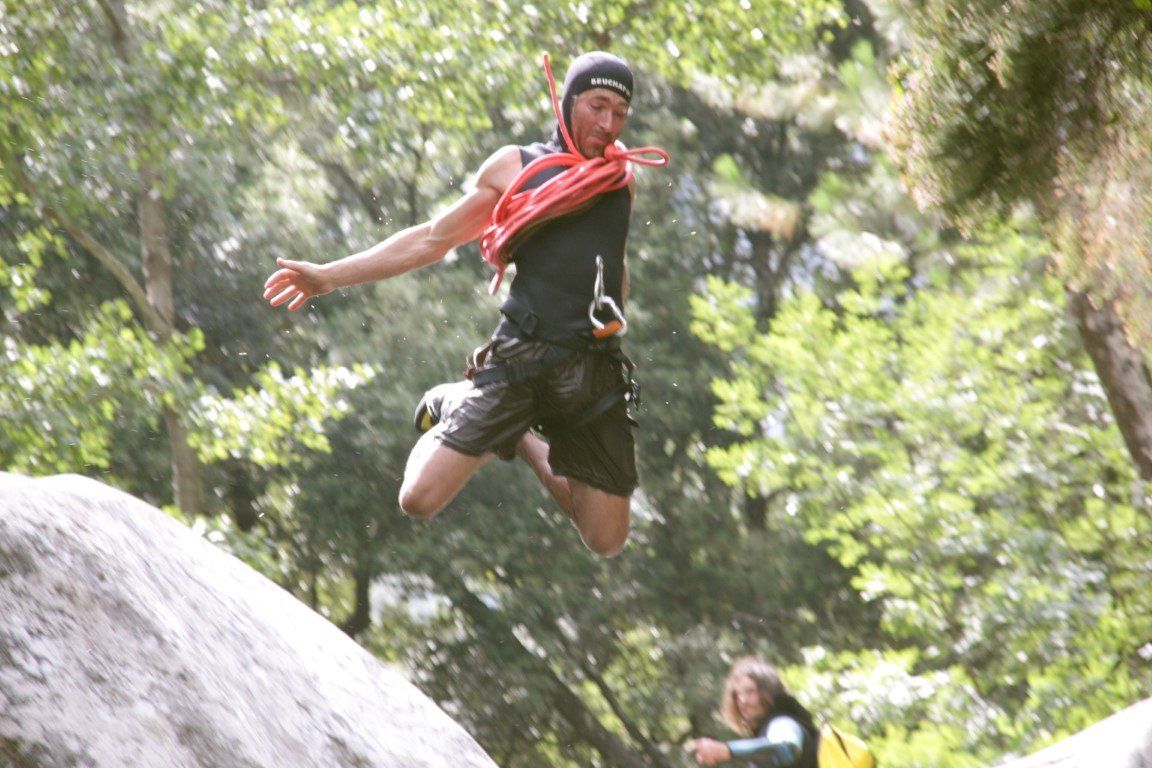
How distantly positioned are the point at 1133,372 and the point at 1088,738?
12.9 ft

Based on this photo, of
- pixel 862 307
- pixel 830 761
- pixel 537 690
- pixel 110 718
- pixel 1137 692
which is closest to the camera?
pixel 110 718

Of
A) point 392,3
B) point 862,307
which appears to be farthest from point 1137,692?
point 392,3

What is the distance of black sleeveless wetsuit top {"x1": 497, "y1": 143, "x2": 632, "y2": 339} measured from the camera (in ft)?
15.7

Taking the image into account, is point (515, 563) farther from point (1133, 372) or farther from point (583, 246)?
point (583, 246)

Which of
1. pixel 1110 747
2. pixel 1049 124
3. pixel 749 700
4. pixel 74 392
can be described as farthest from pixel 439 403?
pixel 74 392

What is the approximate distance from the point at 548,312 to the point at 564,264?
152 mm

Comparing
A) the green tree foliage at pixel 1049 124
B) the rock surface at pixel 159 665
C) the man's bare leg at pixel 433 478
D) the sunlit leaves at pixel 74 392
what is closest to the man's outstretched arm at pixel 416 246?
the man's bare leg at pixel 433 478

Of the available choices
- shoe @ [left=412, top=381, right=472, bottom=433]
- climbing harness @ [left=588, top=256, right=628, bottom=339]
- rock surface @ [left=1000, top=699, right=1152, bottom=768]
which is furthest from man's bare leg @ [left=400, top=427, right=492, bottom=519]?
rock surface @ [left=1000, top=699, right=1152, bottom=768]

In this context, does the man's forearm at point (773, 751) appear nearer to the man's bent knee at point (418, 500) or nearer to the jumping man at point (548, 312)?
the jumping man at point (548, 312)

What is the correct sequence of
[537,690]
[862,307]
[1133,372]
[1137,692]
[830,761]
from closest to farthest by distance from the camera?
[830,761] < [1133,372] < [1137,692] < [862,307] < [537,690]

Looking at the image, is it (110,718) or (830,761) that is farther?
(830,761)

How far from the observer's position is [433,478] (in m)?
4.64

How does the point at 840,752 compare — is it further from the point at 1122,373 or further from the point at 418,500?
the point at 1122,373

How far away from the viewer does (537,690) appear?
17.3 meters
